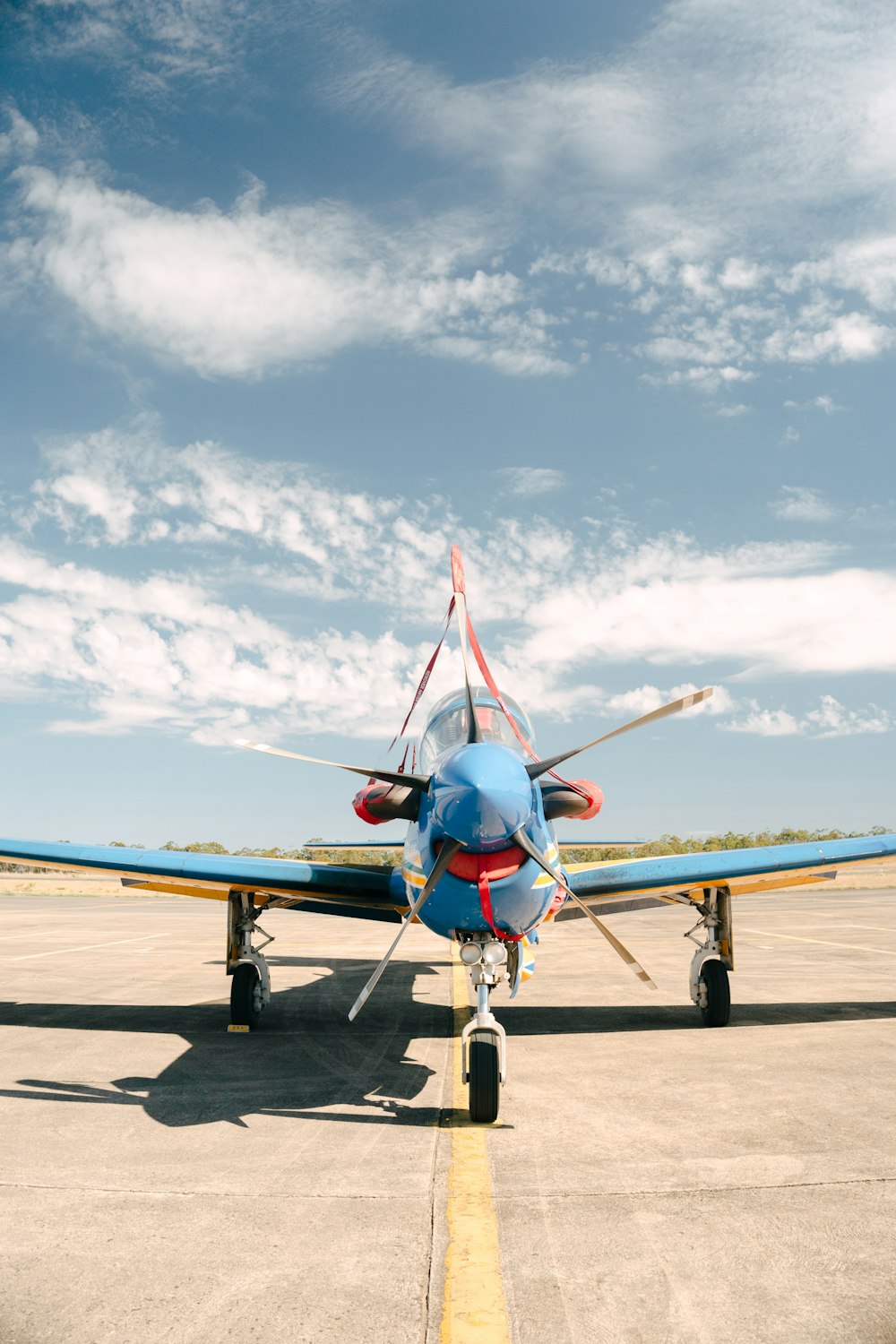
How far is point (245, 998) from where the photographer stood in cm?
986

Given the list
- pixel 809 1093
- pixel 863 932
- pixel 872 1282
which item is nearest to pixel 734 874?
pixel 809 1093

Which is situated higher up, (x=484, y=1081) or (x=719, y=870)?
(x=719, y=870)

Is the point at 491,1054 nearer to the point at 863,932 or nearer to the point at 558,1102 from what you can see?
the point at 558,1102

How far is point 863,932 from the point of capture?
2103 cm

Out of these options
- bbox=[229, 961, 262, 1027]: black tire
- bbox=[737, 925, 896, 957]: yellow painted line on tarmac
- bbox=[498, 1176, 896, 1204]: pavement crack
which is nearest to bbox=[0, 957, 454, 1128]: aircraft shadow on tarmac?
bbox=[229, 961, 262, 1027]: black tire

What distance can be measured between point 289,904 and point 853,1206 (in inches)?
300

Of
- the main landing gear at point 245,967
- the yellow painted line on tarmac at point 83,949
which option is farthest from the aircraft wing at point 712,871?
the yellow painted line on tarmac at point 83,949

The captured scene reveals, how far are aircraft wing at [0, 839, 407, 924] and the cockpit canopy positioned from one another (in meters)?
2.48

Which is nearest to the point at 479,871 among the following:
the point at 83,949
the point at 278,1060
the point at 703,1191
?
the point at 703,1191

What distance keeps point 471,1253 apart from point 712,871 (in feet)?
21.6

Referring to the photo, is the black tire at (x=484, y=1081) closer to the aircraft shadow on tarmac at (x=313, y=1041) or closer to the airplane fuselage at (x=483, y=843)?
the aircraft shadow on tarmac at (x=313, y=1041)

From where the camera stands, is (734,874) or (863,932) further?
(863,932)

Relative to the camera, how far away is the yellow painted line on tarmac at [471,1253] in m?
3.33

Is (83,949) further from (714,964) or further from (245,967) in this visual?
(714,964)
